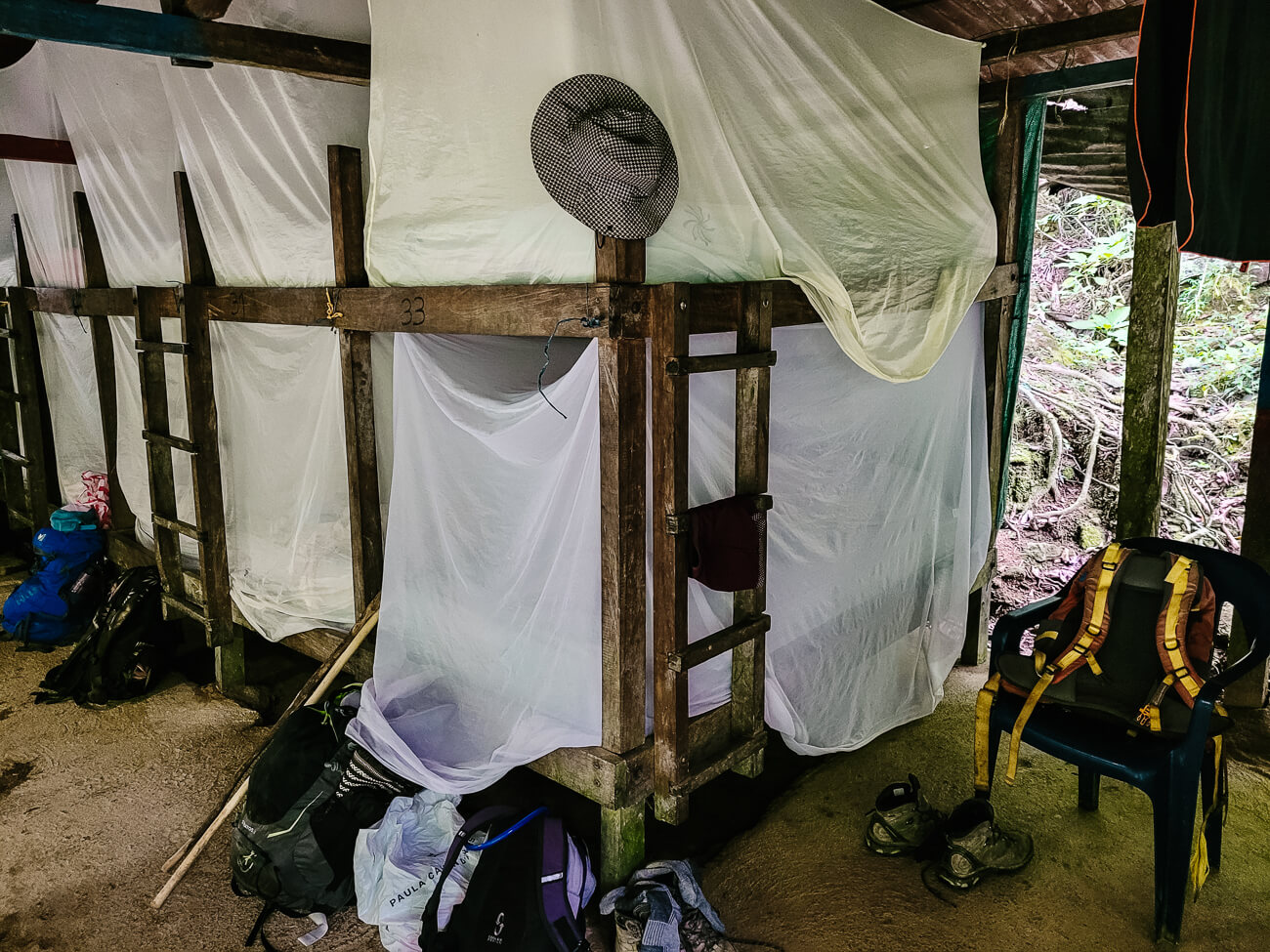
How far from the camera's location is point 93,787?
13.6ft

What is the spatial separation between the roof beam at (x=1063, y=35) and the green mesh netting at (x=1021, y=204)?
457mm

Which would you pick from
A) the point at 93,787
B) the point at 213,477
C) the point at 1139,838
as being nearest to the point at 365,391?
the point at 213,477

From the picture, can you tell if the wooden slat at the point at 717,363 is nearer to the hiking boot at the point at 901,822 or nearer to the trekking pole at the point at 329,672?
the trekking pole at the point at 329,672

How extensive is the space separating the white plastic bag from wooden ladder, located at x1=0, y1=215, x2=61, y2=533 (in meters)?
5.22

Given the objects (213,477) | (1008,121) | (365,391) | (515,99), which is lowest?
(213,477)

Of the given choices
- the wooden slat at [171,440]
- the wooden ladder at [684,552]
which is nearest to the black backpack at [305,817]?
the wooden ladder at [684,552]

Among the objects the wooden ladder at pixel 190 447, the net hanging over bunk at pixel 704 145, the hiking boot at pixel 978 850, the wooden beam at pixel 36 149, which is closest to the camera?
the net hanging over bunk at pixel 704 145

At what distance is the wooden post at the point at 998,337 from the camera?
439 centimetres

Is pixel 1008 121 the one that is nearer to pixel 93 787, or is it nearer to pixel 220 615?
pixel 220 615

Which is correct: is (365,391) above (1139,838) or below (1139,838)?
above

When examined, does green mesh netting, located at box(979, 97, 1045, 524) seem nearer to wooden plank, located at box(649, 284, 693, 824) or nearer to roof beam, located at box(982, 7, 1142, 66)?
roof beam, located at box(982, 7, 1142, 66)

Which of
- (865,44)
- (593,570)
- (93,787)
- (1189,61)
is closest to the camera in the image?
(1189,61)

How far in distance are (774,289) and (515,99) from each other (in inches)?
42.4

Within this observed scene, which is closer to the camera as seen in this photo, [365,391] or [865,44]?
[865,44]
